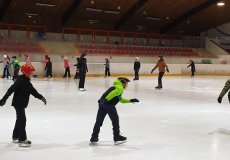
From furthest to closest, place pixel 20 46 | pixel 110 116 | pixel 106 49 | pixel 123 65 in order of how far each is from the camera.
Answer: pixel 106 49
pixel 123 65
pixel 20 46
pixel 110 116

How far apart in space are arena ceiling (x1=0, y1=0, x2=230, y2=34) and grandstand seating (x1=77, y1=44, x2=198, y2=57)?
116 inches

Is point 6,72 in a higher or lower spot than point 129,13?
lower

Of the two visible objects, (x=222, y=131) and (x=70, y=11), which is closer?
(x=222, y=131)

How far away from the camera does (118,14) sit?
31.3 m

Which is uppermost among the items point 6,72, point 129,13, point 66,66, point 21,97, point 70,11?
point 129,13

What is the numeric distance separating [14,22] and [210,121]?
23.6 metres

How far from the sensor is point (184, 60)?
99.5 ft

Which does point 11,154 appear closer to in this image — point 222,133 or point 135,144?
point 135,144

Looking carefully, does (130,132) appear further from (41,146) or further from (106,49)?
(106,49)

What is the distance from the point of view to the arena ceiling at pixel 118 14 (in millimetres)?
27578

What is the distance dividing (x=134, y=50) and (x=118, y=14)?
3.72 metres

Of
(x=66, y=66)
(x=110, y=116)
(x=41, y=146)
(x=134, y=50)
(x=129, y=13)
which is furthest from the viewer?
(x=129, y=13)

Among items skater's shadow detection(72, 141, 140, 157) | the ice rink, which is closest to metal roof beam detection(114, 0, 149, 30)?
the ice rink

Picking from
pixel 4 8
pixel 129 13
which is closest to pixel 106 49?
pixel 129 13
